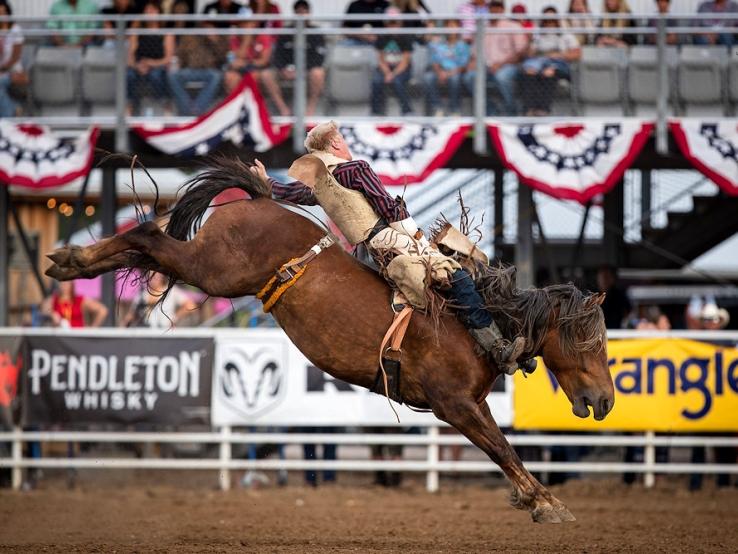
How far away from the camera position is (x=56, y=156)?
497 inches

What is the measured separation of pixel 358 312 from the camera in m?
7.11

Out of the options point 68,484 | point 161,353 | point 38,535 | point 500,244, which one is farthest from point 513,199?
point 38,535

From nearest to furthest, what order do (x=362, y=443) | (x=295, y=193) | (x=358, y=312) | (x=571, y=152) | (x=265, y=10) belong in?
(x=358, y=312)
(x=295, y=193)
(x=362, y=443)
(x=571, y=152)
(x=265, y=10)

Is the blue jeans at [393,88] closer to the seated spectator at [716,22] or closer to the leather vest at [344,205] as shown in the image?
the seated spectator at [716,22]

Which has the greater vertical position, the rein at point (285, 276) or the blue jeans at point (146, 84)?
the blue jeans at point (146, 84)

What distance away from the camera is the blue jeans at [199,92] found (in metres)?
12.6

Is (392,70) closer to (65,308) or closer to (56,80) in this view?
(56,80)

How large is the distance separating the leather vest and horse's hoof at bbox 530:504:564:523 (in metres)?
1.93

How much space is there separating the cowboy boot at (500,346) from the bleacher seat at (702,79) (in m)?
6.28

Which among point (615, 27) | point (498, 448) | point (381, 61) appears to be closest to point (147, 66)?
point (381, 61)

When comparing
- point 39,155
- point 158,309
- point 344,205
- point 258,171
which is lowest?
point 158,309

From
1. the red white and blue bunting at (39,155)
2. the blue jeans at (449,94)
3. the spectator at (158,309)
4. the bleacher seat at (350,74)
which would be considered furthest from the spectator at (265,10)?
the spectator at (158,309)

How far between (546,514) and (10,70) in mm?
8531

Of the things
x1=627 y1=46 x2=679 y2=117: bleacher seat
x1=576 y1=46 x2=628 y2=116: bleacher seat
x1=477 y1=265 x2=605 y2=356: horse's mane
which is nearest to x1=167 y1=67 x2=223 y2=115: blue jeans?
x1=576 y1=46 x2=628 y2=116: bleacher seat
